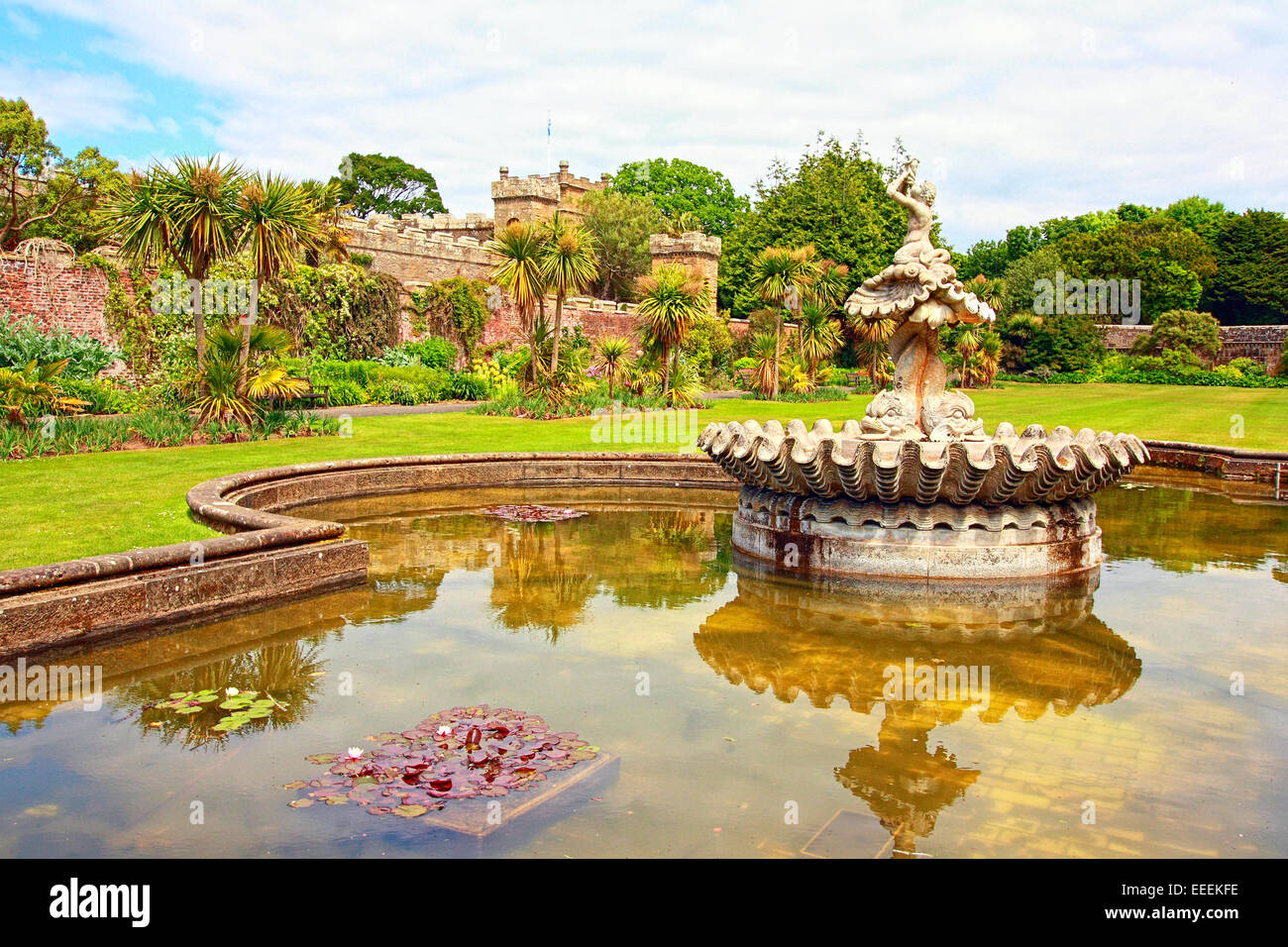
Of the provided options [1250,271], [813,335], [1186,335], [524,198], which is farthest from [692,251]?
[1250,271]

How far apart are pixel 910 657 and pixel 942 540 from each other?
199 centimetres

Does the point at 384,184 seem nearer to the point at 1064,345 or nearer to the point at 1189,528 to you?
the point at 1064,345

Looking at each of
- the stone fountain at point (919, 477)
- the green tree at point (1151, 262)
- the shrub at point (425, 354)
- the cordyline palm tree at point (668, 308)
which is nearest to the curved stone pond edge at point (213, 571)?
the stone fountain at point (919, 477)

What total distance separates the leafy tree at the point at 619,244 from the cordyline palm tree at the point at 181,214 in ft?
123

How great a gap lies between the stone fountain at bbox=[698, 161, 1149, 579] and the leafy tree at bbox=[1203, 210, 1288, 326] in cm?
5908

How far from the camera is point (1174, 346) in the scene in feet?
154

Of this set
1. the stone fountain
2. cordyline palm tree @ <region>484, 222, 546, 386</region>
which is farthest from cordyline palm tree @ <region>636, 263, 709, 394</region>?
the stone fountain

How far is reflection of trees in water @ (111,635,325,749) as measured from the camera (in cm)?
475

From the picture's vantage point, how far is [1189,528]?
34.4 feet

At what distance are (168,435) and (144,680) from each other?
10.5 metres

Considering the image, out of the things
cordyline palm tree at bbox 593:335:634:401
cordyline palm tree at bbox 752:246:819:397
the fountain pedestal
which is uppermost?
cordyline palm tree at bbox 752:246:819:397

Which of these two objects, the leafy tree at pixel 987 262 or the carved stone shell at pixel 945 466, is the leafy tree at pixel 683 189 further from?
the carved stone shell at pixel 945 466

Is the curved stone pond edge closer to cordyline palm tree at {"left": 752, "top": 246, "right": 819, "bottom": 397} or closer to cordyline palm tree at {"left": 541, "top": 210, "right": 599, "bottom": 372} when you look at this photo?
cordyline palm tree at {"left": 541, "top": 210, "right": 599, "bottom": 372}
